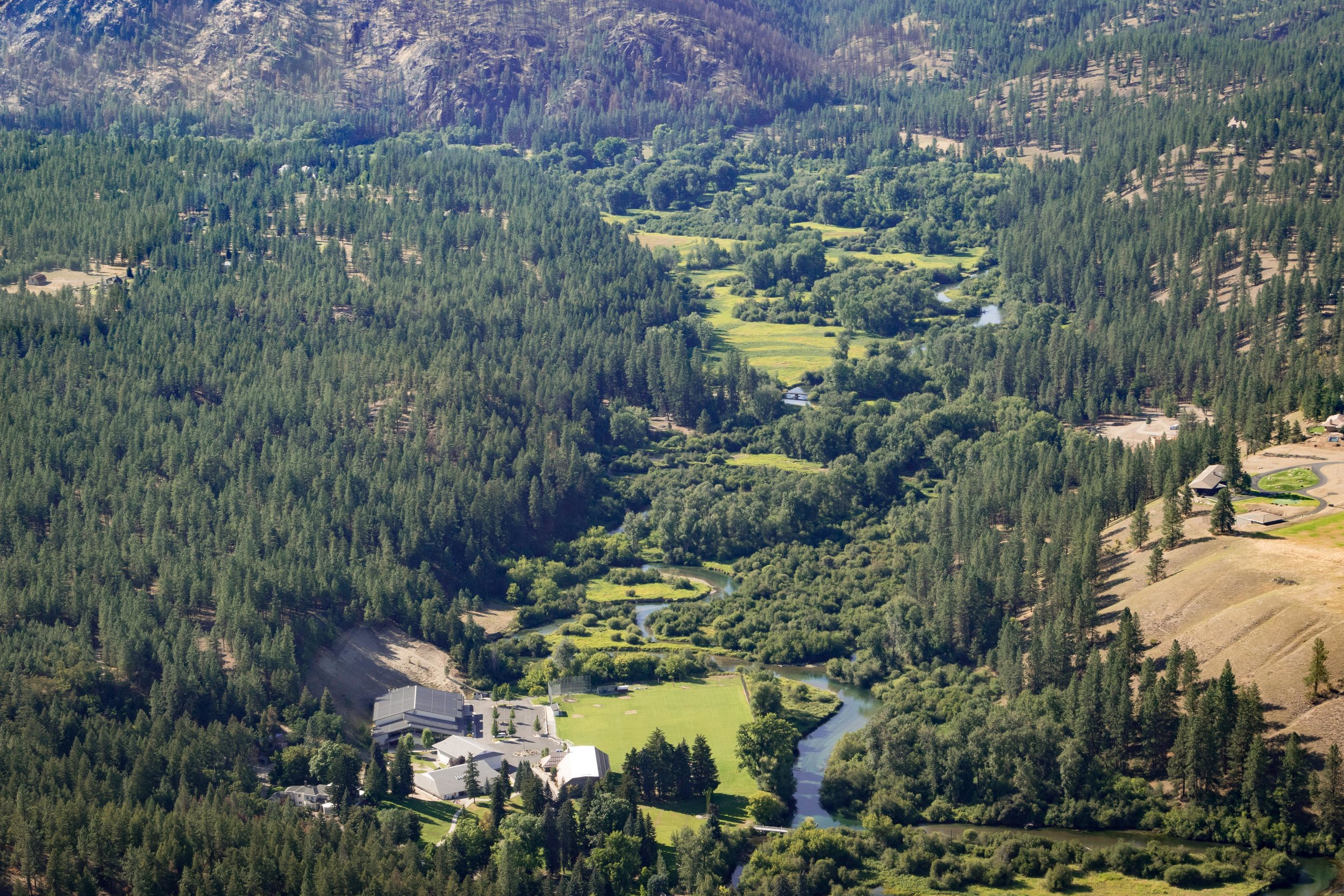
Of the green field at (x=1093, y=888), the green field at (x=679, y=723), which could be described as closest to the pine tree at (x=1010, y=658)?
the green field at (x=679, y=723)

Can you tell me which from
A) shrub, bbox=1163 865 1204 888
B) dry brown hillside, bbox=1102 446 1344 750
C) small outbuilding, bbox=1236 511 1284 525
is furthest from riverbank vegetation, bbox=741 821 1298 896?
small outbuilding, bbox=1236 511 1284 525

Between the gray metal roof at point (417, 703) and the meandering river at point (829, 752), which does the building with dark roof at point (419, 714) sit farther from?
the meandering river at point (829, 752)

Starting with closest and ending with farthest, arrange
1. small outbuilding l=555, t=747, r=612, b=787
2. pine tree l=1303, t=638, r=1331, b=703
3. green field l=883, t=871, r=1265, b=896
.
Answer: green field l=883, t=871, r=1265, b=896 → pine tree l=1303, t=638, r=1331, b=703 → small outbuilding l=555, t=747, r=612, b=787

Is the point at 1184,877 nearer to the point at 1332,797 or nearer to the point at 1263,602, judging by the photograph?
the point at 1332,797

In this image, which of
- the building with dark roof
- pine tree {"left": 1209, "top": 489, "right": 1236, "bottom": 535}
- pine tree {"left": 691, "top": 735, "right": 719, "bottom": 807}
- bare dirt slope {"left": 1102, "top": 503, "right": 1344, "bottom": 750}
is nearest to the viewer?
bare dirt slope {"left": 1102, "top": 503, "right": 1344, "bottom": 750}

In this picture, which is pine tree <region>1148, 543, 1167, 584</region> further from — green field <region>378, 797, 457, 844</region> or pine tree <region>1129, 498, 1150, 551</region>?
green field <region>378, 797, 457, 844</region>

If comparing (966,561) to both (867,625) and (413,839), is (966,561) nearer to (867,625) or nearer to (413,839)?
(867,625)

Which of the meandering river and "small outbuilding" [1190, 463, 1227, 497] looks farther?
"small outbuilding" [1190, 463, 1227, 497]
